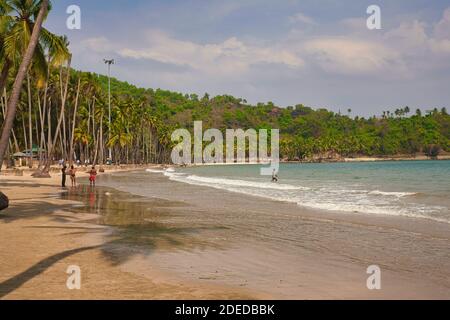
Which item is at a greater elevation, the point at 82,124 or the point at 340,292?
the point at 82,124

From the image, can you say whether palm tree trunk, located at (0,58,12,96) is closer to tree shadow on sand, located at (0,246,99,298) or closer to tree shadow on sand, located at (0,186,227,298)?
tree shadow on sand, located at (0,186,227,298)

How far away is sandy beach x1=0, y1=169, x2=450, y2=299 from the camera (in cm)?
742

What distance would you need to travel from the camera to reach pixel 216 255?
10.6m

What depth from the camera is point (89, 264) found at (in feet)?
29.5

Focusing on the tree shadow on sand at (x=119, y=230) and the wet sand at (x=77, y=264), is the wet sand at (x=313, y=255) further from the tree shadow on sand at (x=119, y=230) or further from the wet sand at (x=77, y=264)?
the wet sand at (x=77, y=264)

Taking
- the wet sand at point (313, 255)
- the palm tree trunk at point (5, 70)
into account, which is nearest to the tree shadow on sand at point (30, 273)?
the wet sand at point (313, 255)

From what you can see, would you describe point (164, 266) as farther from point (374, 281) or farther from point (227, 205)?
point (227, 205)

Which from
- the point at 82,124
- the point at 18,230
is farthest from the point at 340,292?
the point at 82,124

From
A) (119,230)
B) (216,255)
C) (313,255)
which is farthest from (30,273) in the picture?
(313,255)

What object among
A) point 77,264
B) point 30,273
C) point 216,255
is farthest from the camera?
point 216,255

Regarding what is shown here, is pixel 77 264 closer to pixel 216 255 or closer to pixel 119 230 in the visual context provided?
pixel 216 255

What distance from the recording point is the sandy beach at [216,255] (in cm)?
742
